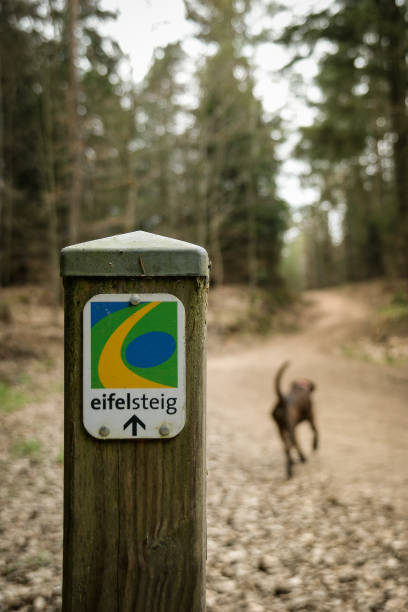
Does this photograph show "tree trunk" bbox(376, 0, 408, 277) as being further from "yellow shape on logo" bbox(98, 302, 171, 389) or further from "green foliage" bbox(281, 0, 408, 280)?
"yellow shape on logo" bbox(98, 302, 171, 389)

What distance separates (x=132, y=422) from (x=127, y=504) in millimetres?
251

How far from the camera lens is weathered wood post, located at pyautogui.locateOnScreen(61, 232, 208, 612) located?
1.34 m

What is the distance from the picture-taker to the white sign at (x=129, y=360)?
4.41ft

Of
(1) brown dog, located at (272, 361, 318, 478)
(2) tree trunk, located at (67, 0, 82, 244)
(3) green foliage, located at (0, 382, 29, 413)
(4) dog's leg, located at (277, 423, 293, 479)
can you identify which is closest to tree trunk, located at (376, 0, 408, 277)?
(2) tree trunk, located at (67, 0, 82, 244)

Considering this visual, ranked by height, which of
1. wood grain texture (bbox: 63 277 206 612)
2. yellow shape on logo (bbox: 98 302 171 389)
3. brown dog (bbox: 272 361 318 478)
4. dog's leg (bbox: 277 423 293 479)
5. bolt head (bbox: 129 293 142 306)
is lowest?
dog's leg (bbox: 277 423 293 479)

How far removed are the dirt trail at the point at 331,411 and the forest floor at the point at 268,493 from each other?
27mm

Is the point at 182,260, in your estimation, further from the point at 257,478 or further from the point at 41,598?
the point at 257,478

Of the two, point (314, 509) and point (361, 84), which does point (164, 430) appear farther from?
point (361, 84)

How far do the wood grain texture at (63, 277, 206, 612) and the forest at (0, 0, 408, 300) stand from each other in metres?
8.80

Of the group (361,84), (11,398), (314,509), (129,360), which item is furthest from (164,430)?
(361,84)

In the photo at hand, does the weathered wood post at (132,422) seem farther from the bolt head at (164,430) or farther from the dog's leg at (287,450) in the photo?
the dog's leg at (287,450)

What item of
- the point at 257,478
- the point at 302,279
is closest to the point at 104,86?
the point at 257,478

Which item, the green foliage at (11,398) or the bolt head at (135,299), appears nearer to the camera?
the bolt head at (135,299)

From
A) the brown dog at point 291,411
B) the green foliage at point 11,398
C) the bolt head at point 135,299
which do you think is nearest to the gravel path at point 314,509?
the brown dog at point 291,411
